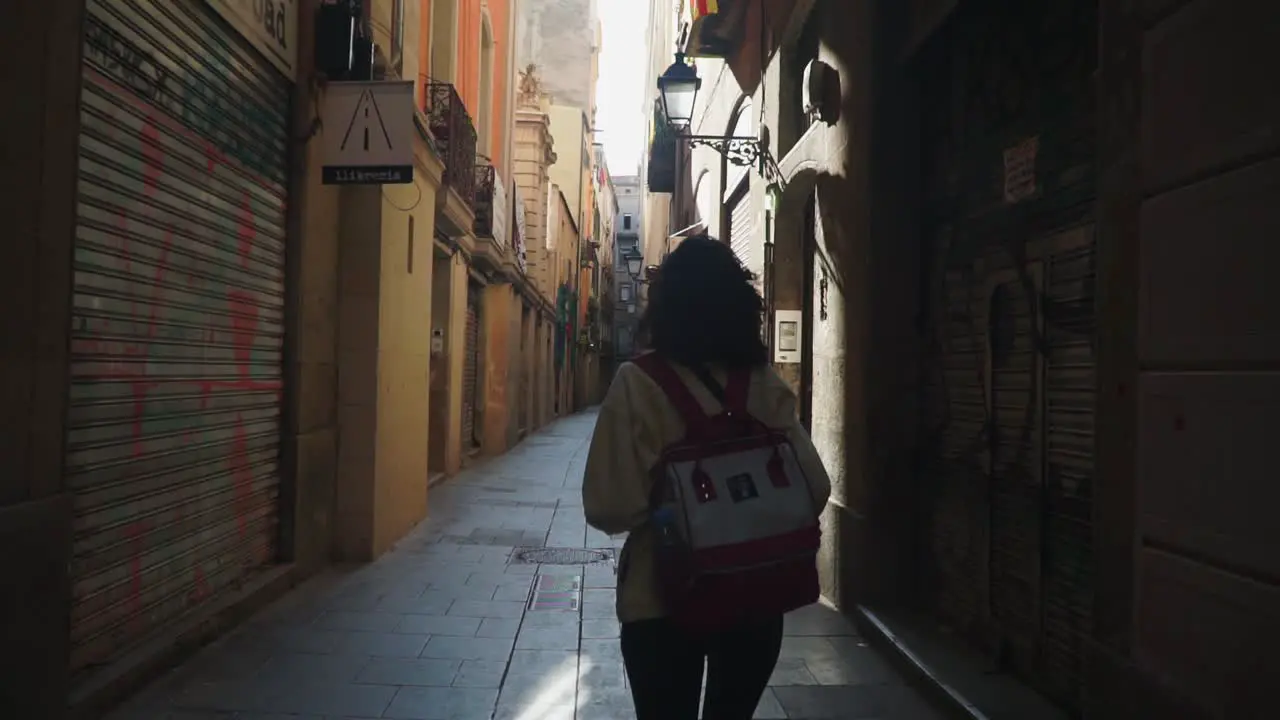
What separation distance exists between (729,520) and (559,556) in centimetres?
566

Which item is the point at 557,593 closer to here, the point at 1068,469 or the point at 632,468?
the point at 1068,469

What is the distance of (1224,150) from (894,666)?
11.0ft

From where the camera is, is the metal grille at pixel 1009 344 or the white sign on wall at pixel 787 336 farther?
the white sign on wall at pixel 787 336

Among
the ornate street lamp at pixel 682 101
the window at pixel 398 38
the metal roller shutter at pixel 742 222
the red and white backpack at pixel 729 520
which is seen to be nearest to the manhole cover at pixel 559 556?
the metal roller shutter at pixel 742 222

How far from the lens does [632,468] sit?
2215mm

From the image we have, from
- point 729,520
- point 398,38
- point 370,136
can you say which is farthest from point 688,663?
point 398,38

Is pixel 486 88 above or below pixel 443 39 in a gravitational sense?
above

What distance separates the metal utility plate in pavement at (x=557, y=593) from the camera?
5.89 m

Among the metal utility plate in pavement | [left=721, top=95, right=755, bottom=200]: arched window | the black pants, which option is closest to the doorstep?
the metal utility plate in pavement

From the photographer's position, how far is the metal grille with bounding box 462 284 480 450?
1555cm

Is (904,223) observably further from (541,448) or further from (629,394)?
(541,448)

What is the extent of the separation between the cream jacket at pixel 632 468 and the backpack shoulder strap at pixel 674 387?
0.02 metres

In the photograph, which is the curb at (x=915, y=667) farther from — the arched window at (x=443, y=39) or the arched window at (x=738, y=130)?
the arched window at (x=443, y=39)

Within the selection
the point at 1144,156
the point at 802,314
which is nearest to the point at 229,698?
the point at 1144,156
